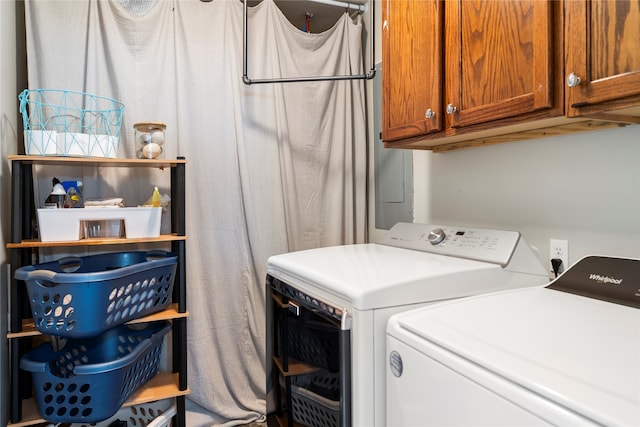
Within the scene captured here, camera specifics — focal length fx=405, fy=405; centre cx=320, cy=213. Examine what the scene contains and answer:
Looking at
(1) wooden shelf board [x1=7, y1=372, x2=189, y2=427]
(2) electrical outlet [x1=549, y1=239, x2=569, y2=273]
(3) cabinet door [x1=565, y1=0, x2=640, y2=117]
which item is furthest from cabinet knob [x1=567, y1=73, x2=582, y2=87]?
(1) wooden shelf board [x1=7, y1=372, x2=189, y2=427]

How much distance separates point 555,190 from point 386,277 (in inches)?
28.5

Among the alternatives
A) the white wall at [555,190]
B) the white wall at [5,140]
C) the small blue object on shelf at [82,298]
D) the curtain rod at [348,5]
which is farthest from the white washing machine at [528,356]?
the curtain rod at [348,5]

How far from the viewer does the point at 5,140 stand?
168 centimetres

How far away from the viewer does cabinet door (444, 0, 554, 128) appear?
1.08 meters

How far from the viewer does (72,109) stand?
182 centimetres

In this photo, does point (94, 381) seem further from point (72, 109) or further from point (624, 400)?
point (624, 400)

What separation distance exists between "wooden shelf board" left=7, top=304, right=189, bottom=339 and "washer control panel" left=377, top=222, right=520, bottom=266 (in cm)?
100

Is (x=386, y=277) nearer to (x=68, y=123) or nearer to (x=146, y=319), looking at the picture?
(x=146, y=319)

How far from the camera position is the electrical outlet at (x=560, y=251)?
54.1 inches

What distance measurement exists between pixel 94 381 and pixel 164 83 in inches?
56.4

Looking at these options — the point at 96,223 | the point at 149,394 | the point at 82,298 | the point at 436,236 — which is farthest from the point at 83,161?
the point at 436,236

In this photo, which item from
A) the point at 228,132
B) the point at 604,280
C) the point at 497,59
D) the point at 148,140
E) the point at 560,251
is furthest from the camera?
the point at 228,132

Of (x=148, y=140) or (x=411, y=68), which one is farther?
(x=148, y=140)

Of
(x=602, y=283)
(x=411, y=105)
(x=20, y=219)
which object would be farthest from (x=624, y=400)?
(x=20, y=219)
